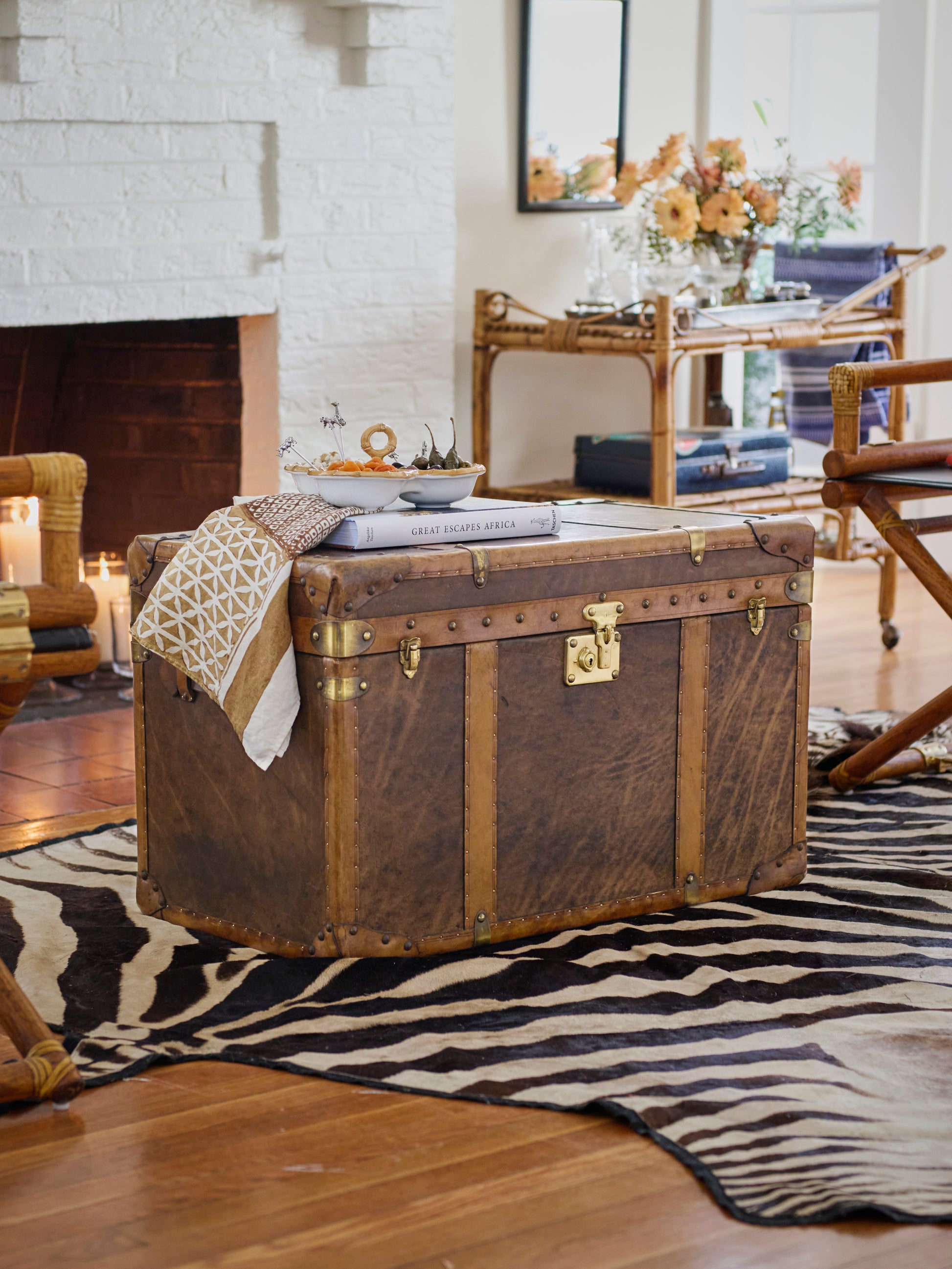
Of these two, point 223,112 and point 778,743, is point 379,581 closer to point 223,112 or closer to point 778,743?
point 778,743

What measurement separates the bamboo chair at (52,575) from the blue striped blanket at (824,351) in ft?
10.3

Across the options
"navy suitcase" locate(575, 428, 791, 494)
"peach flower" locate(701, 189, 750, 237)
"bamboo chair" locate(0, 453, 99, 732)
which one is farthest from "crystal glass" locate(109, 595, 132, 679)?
"bamboo chair" locate(0, 453, 99, 732)

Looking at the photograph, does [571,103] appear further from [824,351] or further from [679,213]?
[824,351]

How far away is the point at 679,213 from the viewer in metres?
4.38

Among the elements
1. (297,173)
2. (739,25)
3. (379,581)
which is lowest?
(379,581)

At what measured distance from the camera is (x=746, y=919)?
2.53 meters

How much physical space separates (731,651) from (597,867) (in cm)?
38

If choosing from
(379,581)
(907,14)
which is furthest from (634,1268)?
(907,14)

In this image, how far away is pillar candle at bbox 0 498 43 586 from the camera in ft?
13.2

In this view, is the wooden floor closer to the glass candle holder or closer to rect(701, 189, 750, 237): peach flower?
the glass candle holder

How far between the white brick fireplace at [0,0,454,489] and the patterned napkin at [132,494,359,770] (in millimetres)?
1625

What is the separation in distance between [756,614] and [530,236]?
7.79ft

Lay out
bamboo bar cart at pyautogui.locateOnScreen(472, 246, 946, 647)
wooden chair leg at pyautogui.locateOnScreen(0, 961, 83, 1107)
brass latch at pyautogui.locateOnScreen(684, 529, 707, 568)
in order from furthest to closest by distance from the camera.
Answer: bamboo bar cart at pyautogui.locateOnScreen(472, 246, 946, 647)
brass latch at pyautogui.locateOnScreen(684, 529, 707, 568)
wooden chair leg at pyautogui.locateOnScreen(0, 961, 83, 1107)

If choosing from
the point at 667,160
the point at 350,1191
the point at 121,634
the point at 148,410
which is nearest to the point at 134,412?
the point at 148,410
